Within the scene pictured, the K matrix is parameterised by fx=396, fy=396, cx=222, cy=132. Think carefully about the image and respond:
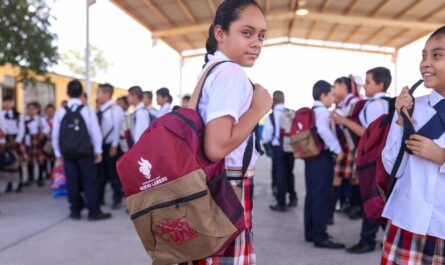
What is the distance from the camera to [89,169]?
4773 millimetres

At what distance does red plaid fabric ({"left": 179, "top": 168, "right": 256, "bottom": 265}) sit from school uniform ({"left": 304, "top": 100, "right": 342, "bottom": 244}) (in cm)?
248

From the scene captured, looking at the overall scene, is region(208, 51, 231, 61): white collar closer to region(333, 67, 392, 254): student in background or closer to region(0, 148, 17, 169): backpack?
region(333, 67, 392, 254): student in background

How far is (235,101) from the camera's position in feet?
4.04

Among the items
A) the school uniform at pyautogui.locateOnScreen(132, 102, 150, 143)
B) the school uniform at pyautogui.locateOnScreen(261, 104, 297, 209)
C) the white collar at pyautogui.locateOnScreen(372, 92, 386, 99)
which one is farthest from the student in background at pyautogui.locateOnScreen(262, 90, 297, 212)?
the white collar at pyautogui.locateOnScreen(372, 92, 386, 99)

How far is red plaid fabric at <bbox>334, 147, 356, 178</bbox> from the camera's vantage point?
4.69 m

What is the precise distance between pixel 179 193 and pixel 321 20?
49.4 feet

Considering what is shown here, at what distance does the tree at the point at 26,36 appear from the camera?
6211 millimetres

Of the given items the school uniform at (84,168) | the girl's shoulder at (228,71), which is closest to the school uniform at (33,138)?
the school uniform at (84,168)

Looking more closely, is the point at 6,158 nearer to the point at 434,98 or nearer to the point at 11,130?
the point at 11,130

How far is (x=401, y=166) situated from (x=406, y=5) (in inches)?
542

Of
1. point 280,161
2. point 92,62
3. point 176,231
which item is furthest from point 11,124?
point 92,62

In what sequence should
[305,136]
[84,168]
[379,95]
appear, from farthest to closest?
[84,168]
[305,136]
[379,95]

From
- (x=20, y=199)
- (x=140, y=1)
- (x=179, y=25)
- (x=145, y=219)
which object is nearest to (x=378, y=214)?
(x=145, y=219)

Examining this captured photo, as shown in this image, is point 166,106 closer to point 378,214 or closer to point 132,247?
point 132,247
